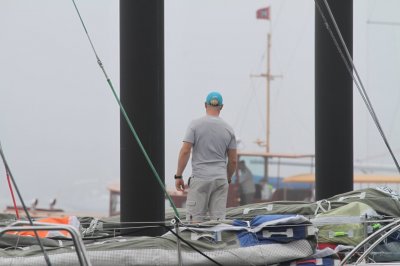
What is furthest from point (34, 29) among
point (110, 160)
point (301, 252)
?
point (301, 252)

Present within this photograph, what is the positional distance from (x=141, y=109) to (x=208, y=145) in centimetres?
73

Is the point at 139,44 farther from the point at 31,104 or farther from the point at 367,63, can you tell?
the point at 367,63

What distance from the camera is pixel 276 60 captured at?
102 feet

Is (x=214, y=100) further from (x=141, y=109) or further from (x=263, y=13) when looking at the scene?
(x=263, y=13)

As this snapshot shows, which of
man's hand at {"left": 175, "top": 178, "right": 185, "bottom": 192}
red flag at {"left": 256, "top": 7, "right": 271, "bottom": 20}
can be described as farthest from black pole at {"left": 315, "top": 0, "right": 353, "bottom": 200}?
red flag at {"left": 256, "top": 7, "right": 271, "bottom": 20}

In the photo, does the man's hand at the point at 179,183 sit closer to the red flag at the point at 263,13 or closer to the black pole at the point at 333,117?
the black pole at the point at 333,117

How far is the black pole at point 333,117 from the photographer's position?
398 inches

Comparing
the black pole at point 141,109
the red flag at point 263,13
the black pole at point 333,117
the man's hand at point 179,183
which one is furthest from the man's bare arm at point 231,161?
the red flag at point 263,13

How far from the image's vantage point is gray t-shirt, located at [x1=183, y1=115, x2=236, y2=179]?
27.7 feet

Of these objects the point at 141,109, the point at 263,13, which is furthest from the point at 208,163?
the point at 263,13

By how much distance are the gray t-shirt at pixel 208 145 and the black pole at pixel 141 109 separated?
48 cm

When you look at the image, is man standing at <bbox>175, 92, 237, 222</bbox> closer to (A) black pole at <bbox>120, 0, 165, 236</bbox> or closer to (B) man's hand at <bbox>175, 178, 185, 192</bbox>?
(B) man's hand at <bbox>175, 178, 185, 192</bbox>

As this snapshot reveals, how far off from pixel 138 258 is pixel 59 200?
18979mm

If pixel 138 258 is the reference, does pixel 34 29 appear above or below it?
above
